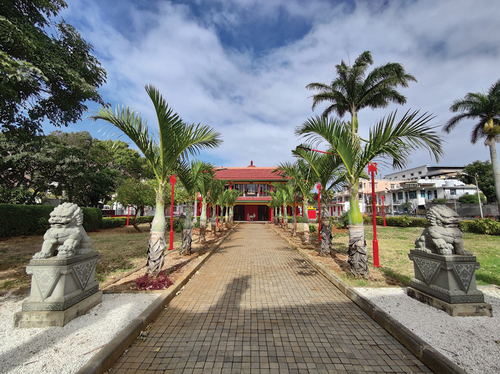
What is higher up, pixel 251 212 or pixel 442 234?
pixel 251 212

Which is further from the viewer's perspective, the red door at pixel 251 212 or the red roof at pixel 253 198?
the red door at pixel 251 212

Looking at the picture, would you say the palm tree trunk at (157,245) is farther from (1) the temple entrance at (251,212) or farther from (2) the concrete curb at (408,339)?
(1) the temple entrance at (251,212)

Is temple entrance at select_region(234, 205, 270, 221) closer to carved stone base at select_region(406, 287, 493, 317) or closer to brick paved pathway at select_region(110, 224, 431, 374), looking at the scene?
brick paved pathway at select_region(110, 224, 431, 374)

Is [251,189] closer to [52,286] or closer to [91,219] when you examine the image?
[91,219]

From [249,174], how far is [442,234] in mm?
29260

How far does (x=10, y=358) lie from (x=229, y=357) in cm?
219

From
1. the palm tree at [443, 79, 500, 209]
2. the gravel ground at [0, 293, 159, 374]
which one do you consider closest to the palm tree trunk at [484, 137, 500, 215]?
the palm tree at [443, 79, 500, 209]

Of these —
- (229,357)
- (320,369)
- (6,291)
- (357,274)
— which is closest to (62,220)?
(6,291)

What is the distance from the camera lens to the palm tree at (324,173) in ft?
26.4

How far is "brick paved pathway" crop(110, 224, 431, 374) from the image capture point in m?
2.52

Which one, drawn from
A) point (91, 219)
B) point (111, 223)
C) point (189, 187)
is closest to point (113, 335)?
point (189, 187)

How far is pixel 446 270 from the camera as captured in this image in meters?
3.44

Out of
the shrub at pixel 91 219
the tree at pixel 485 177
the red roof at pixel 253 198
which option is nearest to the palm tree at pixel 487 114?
the red roof at pixel 253 198

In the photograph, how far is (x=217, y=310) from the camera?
3.92m
